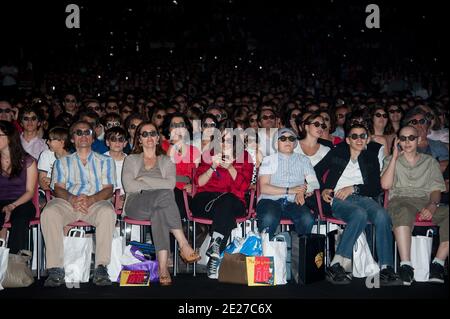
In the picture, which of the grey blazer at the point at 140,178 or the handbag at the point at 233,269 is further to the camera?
the grey blazer at the point at 140,178

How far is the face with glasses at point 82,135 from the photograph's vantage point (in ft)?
25.6

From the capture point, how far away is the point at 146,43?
36.5 metres

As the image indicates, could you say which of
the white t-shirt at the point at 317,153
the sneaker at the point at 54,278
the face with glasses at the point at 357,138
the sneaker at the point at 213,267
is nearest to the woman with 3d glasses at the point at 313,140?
the white t-shirt at the point at 317,153

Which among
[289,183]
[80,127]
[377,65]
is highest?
[377,65]

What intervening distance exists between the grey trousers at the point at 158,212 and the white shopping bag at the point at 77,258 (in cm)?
52

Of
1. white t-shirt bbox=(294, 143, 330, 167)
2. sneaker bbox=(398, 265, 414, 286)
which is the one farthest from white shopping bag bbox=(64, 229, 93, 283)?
sneaker bbox=(398, 265, 414, 286)

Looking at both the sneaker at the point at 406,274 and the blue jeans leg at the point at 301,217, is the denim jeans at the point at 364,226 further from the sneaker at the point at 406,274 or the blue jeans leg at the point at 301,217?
the blue jeans leg at the point at 301,217

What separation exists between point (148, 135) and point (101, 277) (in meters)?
1.41

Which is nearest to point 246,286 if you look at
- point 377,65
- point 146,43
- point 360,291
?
point 360,291

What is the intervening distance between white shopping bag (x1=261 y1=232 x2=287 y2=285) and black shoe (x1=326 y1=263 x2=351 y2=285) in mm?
420

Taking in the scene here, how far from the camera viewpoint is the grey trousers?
7430mm

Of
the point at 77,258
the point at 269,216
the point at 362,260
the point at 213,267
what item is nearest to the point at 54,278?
the point at 77,258

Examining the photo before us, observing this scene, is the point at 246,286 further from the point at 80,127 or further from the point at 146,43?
the point at 146,43

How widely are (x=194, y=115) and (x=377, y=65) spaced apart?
19.2 m
